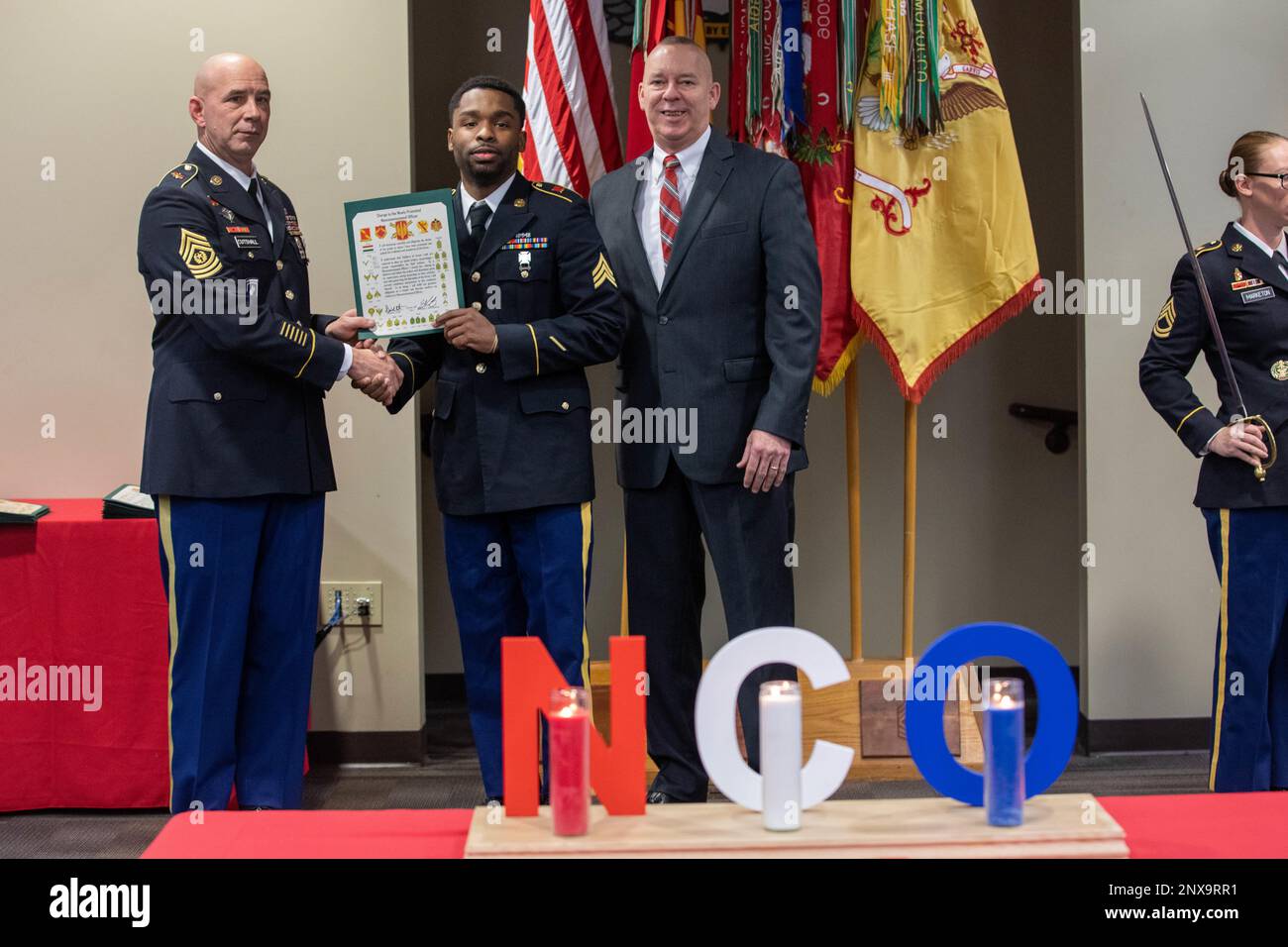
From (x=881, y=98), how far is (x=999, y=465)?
138cm

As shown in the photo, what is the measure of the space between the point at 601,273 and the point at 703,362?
28cm

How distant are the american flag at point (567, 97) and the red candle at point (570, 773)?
2.20m

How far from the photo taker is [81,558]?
3.19 m

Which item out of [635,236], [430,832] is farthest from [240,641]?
[430,832]

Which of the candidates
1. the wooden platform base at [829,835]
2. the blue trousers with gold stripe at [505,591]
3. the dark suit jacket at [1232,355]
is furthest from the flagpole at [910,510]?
the wooden platform base at [829,835]

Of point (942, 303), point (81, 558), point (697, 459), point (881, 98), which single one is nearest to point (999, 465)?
point (942, 303)

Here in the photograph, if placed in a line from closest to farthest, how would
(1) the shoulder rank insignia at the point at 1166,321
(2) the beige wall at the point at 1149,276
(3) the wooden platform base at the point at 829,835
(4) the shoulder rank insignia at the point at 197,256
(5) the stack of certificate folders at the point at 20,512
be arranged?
(3) the wooden platform base at the point at 829,835 < (4) the shoulder rank insignia at the point at 197,256 < (1) the shoulder rank insignia at the point at 1166,321 < (5) the stack of certificate folders at the point at 20,512 < (2) the beige wall at the point at 1149,276

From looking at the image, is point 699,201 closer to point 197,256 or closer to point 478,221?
point 478,221

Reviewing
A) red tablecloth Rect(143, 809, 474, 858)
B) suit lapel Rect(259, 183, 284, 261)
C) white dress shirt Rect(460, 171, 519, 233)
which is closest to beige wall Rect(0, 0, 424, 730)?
suit lapel Rect(259, 183, 284, 261)

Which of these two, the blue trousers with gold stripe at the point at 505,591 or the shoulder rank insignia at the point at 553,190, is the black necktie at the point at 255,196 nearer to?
the shoulder rank insignia at the point at 553,190

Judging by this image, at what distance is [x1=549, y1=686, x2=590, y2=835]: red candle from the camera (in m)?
1.49

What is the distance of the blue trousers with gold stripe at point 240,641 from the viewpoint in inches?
107

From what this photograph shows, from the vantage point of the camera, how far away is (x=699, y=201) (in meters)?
2.84
